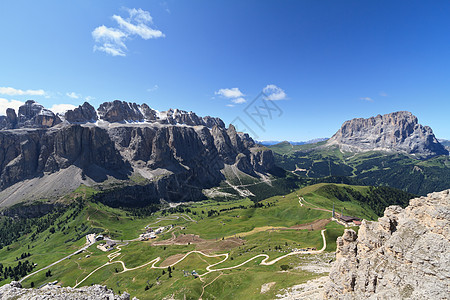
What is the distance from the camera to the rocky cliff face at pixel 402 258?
75.2ft

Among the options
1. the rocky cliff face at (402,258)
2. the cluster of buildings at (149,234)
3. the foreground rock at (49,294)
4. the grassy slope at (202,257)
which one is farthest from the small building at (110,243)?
the rocky cliff face at (402,258)

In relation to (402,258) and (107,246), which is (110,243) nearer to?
(107,246)

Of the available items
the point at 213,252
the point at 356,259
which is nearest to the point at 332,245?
the point at 213,252

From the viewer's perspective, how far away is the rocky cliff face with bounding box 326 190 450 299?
75.2 feet

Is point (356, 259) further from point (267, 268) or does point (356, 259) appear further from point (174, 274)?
point (174, 274)

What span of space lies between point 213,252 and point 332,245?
2169 inches

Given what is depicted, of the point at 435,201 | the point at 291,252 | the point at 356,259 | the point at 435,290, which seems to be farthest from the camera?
the point at 291,252

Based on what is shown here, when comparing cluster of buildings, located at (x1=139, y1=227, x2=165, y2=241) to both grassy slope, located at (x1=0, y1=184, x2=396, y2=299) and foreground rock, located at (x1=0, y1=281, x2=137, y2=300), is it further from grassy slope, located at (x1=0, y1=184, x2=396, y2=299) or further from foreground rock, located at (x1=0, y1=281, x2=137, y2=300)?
foreground rock, located at (x1=0, y1=281, x2=137, y2=300)

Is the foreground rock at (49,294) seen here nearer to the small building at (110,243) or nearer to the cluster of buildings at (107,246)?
the cluster of buildings at (107,246)

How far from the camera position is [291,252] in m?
82.1

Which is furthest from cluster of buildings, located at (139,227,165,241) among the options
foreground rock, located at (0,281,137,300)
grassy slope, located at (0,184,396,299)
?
foreground rock, located at (0,281,137,300)

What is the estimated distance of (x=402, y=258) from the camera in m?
26.0

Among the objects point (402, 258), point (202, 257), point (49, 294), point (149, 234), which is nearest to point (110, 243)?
point (149, 234)

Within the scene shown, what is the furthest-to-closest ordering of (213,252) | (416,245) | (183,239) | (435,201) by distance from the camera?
(183,239) < (213,252) < (435,201) < (416,245)
